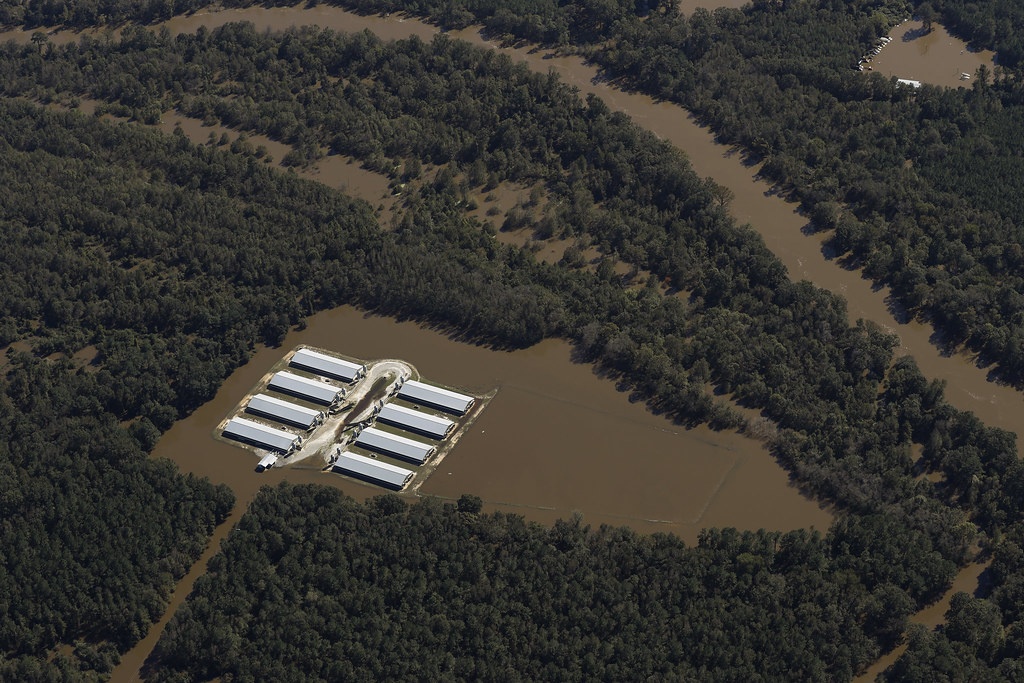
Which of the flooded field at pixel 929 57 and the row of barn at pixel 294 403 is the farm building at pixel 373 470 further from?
the flooded field at pixel 929 57

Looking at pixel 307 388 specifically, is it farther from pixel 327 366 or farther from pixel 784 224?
pixel 784 224

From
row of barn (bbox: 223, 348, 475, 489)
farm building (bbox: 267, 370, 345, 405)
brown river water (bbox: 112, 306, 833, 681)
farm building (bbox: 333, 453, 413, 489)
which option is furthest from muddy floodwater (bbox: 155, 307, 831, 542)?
farm building (bbox: 267, 370, 345, 405)

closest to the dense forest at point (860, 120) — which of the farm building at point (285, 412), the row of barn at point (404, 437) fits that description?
the row of barn at point (404, 437)

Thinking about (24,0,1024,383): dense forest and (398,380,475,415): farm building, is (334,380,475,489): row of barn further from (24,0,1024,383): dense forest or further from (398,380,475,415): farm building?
(24,0,1024,383): dense forest

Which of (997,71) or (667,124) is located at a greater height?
(997,71)

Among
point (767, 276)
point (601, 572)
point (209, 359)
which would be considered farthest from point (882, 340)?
point (209, 359)

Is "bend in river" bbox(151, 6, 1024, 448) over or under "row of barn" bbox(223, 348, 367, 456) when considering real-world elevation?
over

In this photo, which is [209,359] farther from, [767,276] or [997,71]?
[997,71]
